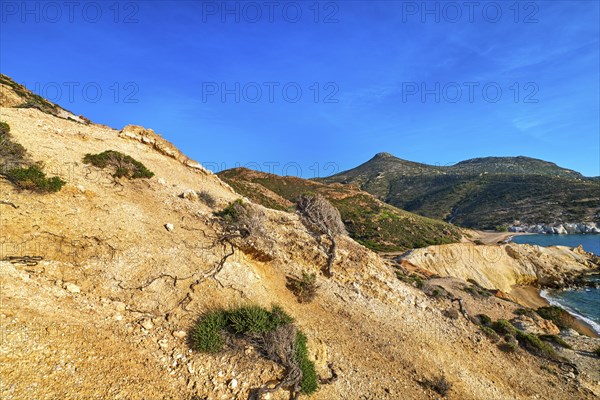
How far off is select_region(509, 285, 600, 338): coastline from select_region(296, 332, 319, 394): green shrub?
89.3 ft

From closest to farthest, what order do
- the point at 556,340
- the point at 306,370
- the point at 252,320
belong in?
the point at 306,370 < the point at 252,320 < the point at 556,340

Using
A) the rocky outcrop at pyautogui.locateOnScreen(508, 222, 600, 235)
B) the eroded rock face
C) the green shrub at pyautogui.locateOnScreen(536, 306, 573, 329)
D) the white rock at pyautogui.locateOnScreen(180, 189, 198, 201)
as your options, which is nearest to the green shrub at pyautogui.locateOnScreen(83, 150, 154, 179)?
the white rock at pyautogui.locateOnScreen(180, 189, 198, 201)

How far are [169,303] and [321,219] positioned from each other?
358 inches

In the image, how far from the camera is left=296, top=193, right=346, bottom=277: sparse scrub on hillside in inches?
538

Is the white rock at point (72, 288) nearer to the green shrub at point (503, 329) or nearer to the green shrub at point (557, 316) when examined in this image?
the green shrub at point (503, 329)

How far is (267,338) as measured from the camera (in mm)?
7598

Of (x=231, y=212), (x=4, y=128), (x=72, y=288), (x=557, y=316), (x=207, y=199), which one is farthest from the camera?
(x=557, y=316)

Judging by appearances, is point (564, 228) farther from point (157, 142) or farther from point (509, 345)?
point (157, 142)

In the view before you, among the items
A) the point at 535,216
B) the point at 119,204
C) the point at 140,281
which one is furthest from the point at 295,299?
the point at 535,216

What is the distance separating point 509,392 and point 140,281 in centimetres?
1313

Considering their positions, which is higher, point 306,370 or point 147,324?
point 147,324

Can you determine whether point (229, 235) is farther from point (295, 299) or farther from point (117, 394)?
point (117, 394)

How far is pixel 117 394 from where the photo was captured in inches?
209

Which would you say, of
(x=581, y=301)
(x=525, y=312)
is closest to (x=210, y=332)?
(x=525, y=312)
